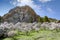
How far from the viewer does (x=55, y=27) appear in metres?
5.05

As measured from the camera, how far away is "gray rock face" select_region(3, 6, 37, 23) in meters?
7.93

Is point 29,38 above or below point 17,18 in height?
below

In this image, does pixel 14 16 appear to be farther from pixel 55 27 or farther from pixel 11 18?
pixel 55 27

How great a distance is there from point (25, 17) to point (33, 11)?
1.20 meters

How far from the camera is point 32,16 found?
29.3 feet

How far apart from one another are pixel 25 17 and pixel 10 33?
15.3ft

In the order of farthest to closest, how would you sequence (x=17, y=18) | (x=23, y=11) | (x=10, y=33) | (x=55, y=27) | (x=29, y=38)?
1. (x=23, y=11)
2. (x=17, y=18)
3. (x=55, y=27)
4. (x=10, y=33)
5. (x=29, y=38)

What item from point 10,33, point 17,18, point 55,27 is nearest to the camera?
point 10,33

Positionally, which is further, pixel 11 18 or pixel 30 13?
pixel 30 13

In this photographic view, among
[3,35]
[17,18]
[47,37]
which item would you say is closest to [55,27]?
[47,37]

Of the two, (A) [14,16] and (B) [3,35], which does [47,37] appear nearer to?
(B) [3,35]

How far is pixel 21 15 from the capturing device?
26.7 feet

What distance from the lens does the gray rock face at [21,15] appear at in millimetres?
7929

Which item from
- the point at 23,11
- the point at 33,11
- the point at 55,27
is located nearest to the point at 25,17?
the point at 23,11
